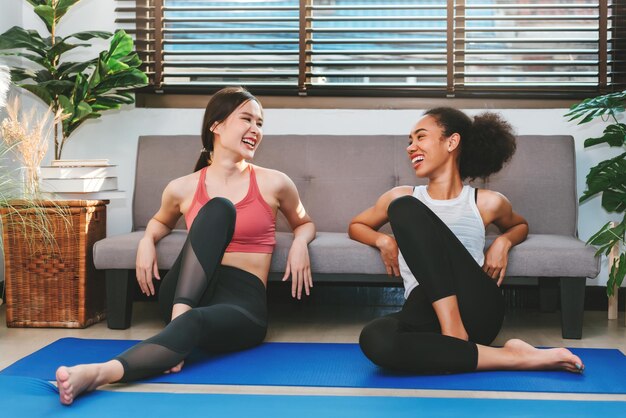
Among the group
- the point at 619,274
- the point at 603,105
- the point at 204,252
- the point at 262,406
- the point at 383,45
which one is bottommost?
the point at 262,406

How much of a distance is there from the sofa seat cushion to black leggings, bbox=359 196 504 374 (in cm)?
53

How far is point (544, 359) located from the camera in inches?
84.3

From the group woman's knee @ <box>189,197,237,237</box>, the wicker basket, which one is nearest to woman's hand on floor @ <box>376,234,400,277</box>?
woman's knee @ <box>189,197,237,237</box>

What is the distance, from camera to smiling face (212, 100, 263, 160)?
2619 mm

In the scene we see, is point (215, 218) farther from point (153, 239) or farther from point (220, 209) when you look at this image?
point (153, 239)

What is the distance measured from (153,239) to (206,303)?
1.75 feet

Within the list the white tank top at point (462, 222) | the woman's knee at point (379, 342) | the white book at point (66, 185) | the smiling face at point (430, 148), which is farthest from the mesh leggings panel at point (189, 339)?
the white book at point (66, 185)

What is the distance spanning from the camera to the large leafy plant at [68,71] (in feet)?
10.6

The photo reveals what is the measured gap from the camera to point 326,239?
2969mm

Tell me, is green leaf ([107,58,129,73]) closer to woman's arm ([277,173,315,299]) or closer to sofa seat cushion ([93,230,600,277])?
sofa seat cushion ([93,230,600,277])

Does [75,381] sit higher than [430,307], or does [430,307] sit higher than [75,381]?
[430,307]

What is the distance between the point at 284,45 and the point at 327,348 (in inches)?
73.7

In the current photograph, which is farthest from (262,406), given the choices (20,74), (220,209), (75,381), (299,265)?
(20,74)

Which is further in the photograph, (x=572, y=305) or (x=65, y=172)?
(x=65, y=172)
